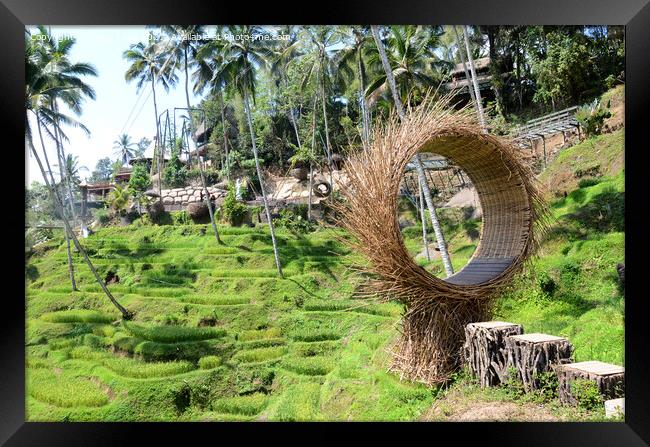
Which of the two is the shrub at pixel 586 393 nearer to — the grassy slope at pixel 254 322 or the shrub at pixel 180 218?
the grassy slope at pixel 254 322

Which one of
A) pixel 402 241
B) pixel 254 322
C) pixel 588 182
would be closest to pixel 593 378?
pixel 402 241

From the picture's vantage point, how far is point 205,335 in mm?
8438

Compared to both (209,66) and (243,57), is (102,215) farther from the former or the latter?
(243,57)

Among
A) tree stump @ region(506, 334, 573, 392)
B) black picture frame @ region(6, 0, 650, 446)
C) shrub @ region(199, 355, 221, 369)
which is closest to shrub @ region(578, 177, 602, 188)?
black picture frame @ region(6, 0, 650, 446)

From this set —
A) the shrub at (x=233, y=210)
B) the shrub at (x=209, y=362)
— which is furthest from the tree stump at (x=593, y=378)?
the shrub at (x=233, y=210)

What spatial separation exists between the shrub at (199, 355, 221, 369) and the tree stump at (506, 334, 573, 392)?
5.67 metres

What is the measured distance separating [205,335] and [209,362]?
703mm

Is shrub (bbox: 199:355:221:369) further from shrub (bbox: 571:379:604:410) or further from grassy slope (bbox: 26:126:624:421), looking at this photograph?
shrub (bbox: 571:379:604:410)

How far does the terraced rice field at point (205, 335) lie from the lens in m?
6.29

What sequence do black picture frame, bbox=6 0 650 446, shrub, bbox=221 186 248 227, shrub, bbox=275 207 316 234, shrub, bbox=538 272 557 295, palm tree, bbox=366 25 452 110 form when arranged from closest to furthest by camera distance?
black picture frame, bbox=6 0 650 446
shrub, bbox=538 272 557 295
palm tree, bbox=366 25 452 110
shrub, bbox=275 207 316 234
shrub, bbox=221 186 248 227

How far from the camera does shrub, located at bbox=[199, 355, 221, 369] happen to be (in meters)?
7.79

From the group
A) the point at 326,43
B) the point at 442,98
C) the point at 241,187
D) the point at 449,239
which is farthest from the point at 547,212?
the point at 241,187
